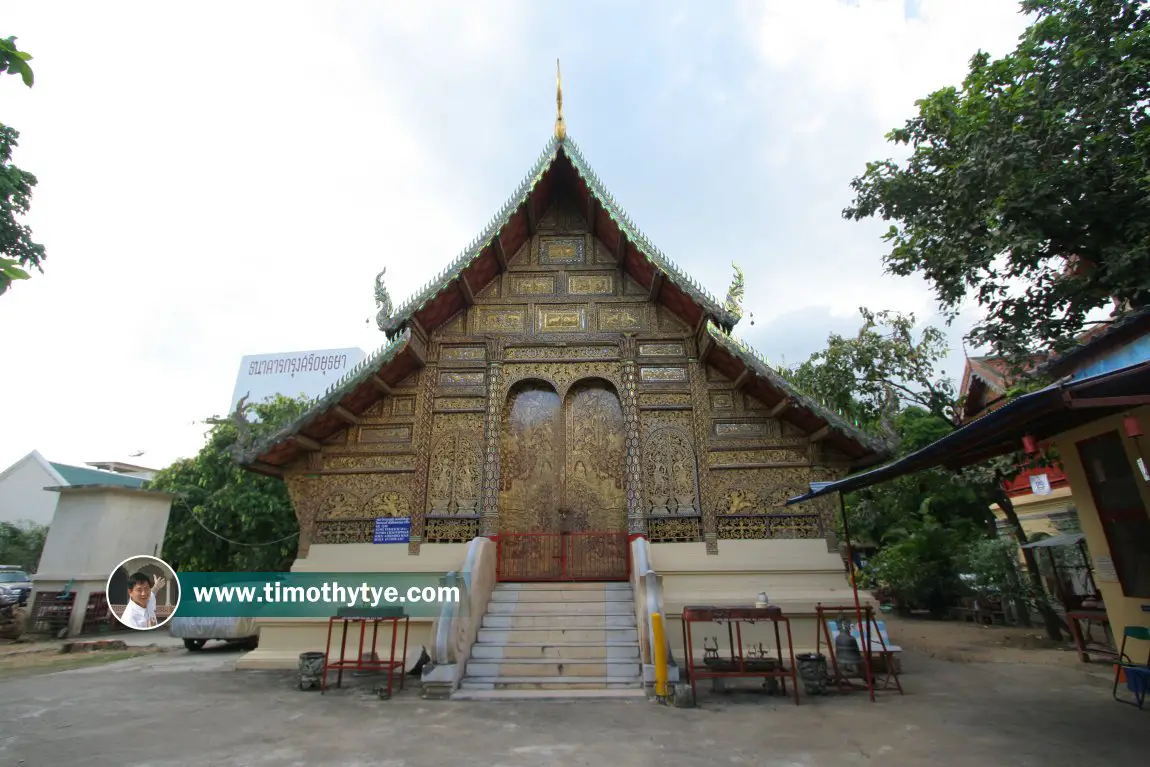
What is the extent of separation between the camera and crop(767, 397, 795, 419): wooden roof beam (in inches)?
317

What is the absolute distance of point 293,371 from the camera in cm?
3869

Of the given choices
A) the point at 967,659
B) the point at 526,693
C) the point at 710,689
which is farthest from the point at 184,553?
the point at 967,659

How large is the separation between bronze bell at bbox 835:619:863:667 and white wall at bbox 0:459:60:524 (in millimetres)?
31783

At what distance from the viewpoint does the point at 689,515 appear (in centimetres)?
851

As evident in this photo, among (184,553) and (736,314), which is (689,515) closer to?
(736,314)

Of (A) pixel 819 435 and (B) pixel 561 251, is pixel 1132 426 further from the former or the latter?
(B) pixel 561 251

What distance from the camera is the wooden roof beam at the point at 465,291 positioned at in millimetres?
9420

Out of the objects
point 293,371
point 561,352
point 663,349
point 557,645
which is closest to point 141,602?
point 557,645

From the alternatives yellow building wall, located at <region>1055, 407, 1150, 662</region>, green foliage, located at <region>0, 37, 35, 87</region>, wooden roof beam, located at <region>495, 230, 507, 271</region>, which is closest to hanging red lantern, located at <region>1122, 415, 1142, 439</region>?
yellow building wall, located at <region>1055, 407, 1150, 662</region>

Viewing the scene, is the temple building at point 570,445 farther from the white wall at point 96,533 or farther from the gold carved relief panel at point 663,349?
the white wall at point 96,533

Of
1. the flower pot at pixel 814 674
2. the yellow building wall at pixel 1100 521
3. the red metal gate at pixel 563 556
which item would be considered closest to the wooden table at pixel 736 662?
the flower pot at pixel 814 674

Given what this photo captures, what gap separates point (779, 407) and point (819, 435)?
2.22 feet

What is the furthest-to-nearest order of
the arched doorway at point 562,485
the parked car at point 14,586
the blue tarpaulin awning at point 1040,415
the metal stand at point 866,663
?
1. the parked car at point 14,586
2. the arched doorway at point 562,485
3. the metal stand at point 866,663
4. the blue tarpaulin awning at point 1040,415

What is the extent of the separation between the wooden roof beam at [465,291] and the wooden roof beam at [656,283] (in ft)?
10.0
